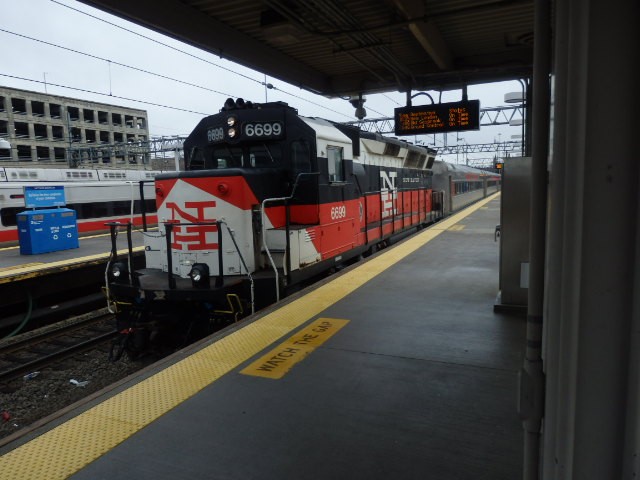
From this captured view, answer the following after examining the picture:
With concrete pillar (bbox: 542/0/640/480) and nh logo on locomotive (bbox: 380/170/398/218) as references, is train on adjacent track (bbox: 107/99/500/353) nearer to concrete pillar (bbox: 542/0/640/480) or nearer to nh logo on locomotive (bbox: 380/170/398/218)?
nh logo on locomotive (bbox: 380/170/398/218)

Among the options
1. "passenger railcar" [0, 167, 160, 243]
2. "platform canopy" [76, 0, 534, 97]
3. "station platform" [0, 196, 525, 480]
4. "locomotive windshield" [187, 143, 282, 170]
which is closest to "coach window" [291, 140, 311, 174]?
"locomotive windshield" [187, 143, 282, 170]

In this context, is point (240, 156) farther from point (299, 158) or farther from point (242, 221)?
point (242, 221)

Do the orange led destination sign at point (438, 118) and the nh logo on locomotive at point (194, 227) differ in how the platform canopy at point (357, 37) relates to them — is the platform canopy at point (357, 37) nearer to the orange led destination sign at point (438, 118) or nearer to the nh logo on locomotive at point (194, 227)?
the orange led destination sign at point (438, 118)

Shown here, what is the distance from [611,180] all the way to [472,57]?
9648mm

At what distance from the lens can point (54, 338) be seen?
7.96 meters

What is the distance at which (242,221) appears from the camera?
6520 mm

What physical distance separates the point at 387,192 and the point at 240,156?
17.8 feet

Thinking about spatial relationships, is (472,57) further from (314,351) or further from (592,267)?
(592,267)

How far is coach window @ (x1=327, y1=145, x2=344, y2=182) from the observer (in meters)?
7.97

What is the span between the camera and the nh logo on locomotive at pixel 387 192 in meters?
11.7

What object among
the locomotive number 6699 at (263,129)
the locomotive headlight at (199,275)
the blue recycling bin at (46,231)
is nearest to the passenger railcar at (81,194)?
the blue recycling bin at (46,231)

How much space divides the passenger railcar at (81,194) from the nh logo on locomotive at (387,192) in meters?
7.93

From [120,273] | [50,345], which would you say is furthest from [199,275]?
[50,345]

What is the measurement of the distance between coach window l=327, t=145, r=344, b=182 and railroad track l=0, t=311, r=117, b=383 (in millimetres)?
4652
